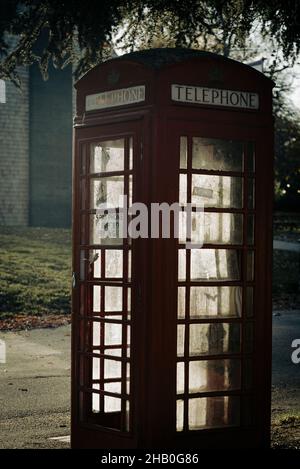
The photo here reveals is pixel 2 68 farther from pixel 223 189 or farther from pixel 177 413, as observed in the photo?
pixel 177 413

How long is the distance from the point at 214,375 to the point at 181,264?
742mm

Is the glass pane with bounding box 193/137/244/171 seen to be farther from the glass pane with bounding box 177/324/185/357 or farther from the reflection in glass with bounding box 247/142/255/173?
the glass pane with bounding box 177/324/185/357

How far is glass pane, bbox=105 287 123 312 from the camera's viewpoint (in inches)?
221

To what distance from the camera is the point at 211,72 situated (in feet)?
18.0

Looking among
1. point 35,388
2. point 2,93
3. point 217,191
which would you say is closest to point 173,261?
point 217,191

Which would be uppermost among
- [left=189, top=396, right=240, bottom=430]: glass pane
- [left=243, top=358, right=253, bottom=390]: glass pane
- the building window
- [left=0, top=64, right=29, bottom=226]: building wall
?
the building window

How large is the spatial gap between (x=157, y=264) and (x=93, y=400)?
1104mm

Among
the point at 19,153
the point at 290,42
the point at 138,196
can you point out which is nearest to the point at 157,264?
the point at 138,196

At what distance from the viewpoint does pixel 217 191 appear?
18.1 ft

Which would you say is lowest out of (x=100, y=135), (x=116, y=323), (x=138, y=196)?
(x=116, y=323)

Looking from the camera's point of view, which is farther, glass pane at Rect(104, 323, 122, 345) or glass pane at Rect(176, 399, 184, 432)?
glass pane at Rect(104, 323, 122, 345)

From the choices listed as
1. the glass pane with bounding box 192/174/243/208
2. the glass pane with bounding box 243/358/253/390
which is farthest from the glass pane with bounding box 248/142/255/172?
the glass pane with bounding box 243/358/253/390

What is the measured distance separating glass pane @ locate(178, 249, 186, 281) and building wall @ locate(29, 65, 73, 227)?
22060 mm

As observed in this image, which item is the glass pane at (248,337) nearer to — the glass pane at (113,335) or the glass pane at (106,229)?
the glass pane at (113,335)
